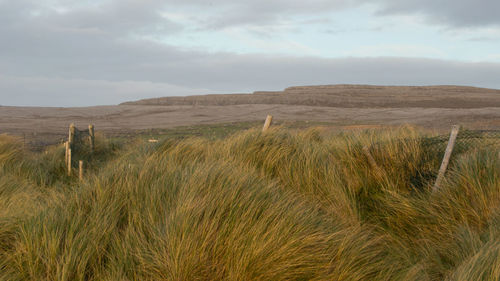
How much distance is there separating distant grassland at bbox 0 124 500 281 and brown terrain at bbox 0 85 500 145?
1937 cm

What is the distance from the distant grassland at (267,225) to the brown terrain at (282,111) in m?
19.4

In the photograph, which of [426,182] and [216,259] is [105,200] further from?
[426,182]

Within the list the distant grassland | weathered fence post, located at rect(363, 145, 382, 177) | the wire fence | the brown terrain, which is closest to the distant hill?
the brown terrain

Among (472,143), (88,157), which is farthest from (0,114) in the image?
(472,143)

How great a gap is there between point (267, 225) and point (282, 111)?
129ft

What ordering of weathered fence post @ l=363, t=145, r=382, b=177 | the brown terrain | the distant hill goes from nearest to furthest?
weathered fence post @ l=363, t=145, r=382, b=177 → the brown terrain → the distant hill

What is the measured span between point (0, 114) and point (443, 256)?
4169 centimetres

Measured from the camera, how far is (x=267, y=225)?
371 cm

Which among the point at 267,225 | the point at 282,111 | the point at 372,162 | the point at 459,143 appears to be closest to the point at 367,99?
the point at 282,111

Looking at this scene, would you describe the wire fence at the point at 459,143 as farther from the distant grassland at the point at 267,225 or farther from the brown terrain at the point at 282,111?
the brown terrain at the point at 282,111

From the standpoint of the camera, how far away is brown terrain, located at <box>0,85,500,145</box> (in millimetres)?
30766

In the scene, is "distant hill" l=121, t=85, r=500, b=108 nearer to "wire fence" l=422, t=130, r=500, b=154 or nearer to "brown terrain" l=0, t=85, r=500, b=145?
"brown terrain" l=0, t=85, r=500, b=145

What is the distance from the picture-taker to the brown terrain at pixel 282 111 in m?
30.8

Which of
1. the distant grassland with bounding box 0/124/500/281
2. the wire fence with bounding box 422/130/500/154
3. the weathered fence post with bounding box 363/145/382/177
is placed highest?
the wire fence with bounding box 422/130/500/154
